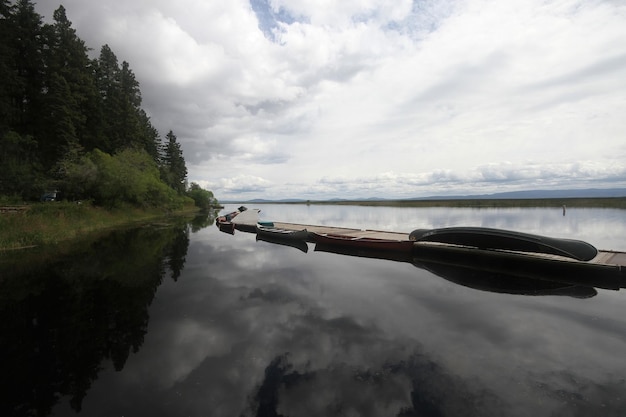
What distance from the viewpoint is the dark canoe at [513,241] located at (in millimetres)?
14953

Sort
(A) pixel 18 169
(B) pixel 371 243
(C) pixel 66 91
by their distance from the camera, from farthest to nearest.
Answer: (C) pixel 66 91 → (A) pixel 18 169 → (B) pixel 371 243

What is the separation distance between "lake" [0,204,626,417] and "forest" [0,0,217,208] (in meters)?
28.2

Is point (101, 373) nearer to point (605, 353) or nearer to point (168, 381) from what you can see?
point (168, 381)

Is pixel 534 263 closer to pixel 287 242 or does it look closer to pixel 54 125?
pixel 287 242

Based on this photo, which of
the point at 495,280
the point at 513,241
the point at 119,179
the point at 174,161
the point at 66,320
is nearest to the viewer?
the point at 66,320

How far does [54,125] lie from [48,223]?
26196 mm

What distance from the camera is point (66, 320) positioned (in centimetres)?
1008

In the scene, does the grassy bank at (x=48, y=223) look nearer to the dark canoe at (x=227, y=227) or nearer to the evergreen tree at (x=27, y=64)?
the dark canoe at (x=227, y=227)

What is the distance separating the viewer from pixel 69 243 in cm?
2536

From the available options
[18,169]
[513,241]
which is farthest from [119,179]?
[513,241]

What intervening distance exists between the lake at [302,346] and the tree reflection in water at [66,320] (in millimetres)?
60

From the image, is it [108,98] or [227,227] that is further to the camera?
[108,98]

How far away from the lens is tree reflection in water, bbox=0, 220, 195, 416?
21.6 feet

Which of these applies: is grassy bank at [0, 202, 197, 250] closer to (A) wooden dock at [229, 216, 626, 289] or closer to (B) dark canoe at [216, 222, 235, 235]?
(B) dark canoe at [216, 222, 235, 235]
